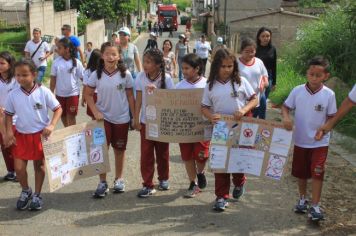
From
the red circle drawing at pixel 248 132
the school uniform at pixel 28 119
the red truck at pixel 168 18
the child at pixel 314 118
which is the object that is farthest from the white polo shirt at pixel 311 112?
the red truck at pixel 168 18

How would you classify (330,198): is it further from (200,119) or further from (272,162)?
(200,119)

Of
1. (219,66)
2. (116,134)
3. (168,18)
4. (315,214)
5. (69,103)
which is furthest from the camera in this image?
(168,18)

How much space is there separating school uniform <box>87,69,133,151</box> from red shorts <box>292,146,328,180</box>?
6.36ft

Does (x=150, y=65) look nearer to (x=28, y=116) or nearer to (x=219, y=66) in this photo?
(x=219, y=66)

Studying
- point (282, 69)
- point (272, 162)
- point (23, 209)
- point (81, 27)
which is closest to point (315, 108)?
point (272, 162)

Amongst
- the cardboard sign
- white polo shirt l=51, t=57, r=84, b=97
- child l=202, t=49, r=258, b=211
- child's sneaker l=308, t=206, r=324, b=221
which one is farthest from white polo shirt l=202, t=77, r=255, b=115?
white polo shirt l=51, t=57, r=84, b=97

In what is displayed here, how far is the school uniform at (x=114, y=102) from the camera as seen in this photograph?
582 centimetres

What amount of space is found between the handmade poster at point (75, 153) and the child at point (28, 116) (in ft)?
0.55

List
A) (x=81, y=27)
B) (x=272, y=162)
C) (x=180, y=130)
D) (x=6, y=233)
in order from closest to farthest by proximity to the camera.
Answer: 1. (x=6, y=233)
2. (x=272, y=162)
3. (x=180, y=130)
4. (x=81, y=27)

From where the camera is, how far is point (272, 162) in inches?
210

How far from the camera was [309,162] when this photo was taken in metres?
5.24

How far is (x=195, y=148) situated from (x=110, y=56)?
1.37 meters

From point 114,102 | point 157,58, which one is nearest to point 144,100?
point 114,102

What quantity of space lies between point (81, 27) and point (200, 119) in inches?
1233
